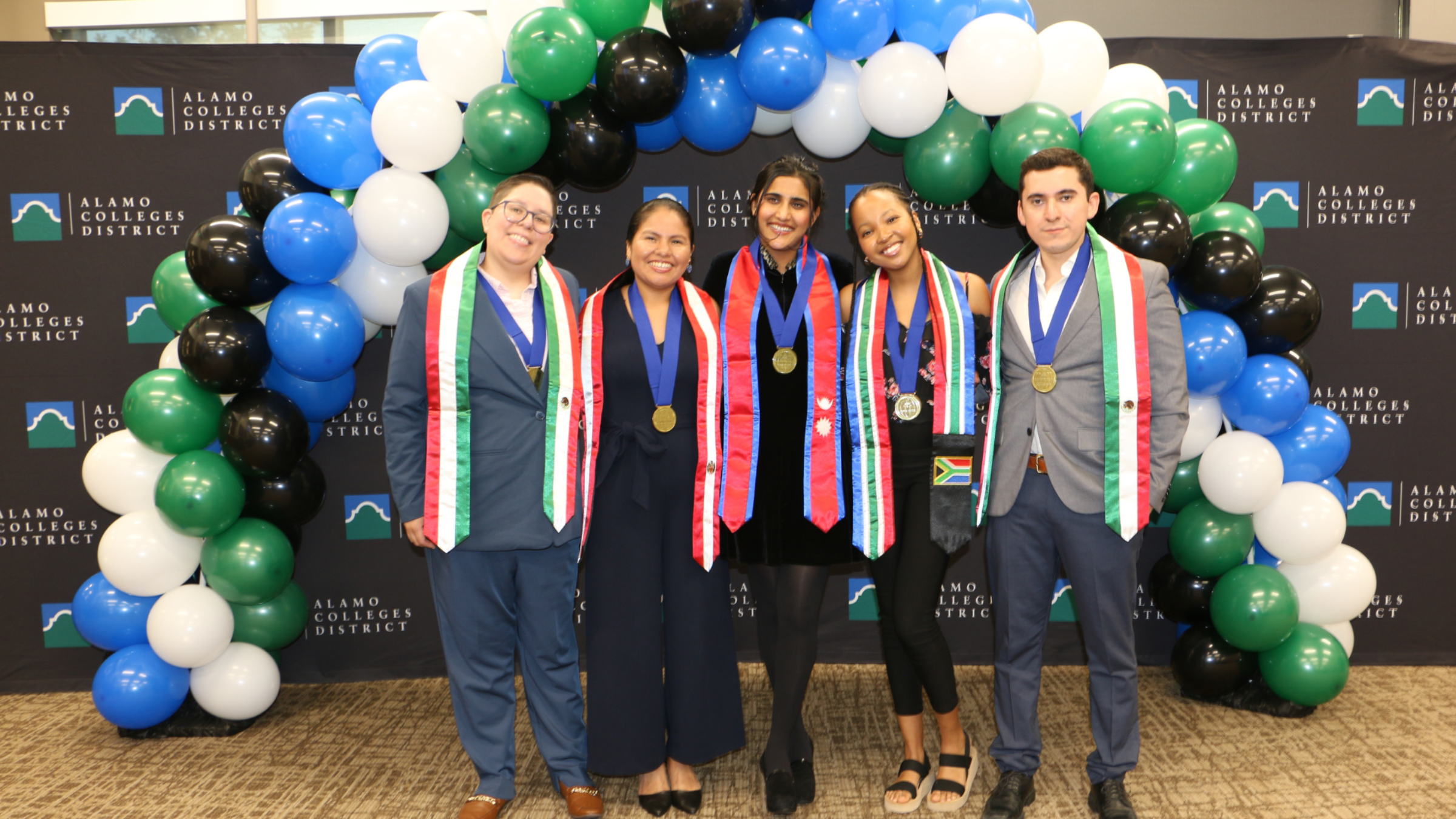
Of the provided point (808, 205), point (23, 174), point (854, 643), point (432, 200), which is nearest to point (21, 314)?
point (23, 174)

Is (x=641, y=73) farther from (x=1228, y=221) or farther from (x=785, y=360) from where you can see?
(x=1228, y=221)

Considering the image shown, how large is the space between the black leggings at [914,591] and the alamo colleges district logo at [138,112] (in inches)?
129

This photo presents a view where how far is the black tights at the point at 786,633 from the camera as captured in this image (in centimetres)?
254

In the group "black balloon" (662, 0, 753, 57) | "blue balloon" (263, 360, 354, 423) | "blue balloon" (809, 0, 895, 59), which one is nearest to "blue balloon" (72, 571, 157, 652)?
"blue balloon" (263, 360, 354, 423)

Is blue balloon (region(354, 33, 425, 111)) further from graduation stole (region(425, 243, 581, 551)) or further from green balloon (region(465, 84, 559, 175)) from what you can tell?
graduation stole (region(425, 243, 581, 551))

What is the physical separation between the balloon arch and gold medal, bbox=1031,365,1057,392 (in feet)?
2.43

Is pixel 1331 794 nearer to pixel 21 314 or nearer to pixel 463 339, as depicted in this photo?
pixel 463 339

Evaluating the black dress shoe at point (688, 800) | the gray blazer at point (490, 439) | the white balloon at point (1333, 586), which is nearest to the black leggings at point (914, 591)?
the black dress shoe at point (688, 800)

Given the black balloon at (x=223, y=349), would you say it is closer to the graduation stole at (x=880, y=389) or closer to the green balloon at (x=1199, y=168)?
the graduation stole at (x=880, y=389)

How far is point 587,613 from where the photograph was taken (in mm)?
2605

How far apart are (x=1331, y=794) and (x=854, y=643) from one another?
175cm

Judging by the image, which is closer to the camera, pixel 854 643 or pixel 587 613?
pixel 587 613

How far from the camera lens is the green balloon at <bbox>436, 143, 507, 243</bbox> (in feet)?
9.83

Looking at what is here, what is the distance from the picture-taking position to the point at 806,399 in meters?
2.57
